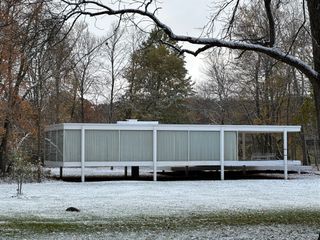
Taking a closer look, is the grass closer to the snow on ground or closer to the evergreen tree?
the snow on ground

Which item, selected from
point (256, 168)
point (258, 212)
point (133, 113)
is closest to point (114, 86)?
point (133, 113)

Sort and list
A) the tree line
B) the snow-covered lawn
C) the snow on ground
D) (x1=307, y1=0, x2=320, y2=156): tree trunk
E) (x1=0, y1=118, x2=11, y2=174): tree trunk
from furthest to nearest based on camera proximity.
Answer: the tree line
(x1=0, y1=118, x2=11, y2=174): tree trunk
the snow on ground
the snow-covered lawn
(x1=307, y1=0, x2=320, y2=156): tree trunk

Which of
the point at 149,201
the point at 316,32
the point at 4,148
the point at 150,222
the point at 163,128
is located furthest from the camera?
the point at 163,128

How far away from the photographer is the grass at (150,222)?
32.0ft

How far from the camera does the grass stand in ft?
32.0

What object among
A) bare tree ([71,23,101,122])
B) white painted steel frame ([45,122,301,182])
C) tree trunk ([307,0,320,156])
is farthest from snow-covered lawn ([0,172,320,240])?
bare tree ([71,23,101,122])

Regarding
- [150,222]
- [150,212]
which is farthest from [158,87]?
[150,222]

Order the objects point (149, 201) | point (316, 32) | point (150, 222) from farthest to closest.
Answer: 1. point (149, 201)
2. point (150, 222)
3. point (316, 32)

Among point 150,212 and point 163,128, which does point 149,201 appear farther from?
point 163,128

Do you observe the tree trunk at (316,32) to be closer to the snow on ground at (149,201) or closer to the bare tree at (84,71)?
the snow on ground at (149,201)

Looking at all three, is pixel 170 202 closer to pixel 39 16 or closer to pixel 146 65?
pixel 39 16

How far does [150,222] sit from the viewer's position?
10844 millimetres

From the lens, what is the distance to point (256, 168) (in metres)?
30.9

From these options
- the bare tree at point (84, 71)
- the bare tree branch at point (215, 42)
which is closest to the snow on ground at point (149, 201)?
the bare tree branch at point (215, 42)
